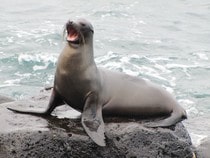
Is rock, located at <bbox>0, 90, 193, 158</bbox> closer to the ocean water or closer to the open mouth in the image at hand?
the open mouth

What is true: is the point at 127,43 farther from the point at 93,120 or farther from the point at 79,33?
the point at 93,120

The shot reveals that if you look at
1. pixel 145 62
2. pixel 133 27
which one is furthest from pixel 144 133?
pixel 133 27

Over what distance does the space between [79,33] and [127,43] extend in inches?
448

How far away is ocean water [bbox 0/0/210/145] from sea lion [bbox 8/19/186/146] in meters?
2.20

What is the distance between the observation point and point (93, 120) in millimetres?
5418

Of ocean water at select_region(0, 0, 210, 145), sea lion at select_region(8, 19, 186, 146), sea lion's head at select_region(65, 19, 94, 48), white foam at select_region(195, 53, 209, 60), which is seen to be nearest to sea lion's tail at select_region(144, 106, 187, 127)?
sea lion at select_region(8, 19, 186, 146)

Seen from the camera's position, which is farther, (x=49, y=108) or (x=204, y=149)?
(x=204, y=149)

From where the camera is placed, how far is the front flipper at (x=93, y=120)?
521cm

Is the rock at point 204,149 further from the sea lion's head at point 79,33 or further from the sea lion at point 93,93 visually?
the sea lion's head at point 79,33

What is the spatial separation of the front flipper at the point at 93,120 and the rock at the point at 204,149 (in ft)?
5.62

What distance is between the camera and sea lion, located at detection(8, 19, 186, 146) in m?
5.48

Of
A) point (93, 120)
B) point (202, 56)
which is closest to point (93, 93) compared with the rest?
point (93, 120)

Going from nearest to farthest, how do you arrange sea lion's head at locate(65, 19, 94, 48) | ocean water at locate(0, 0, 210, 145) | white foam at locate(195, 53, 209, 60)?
sea lion's head at locate(65, 19, 94, 48), ocean water at locate(0, 0, 210, 145), white foam at locate(195, 53, 209, 60)

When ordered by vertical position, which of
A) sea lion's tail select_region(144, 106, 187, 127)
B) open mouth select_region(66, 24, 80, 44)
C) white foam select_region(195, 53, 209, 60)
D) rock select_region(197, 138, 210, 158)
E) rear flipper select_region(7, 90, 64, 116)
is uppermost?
open mouth select_region(66, 24, 80, 44)
